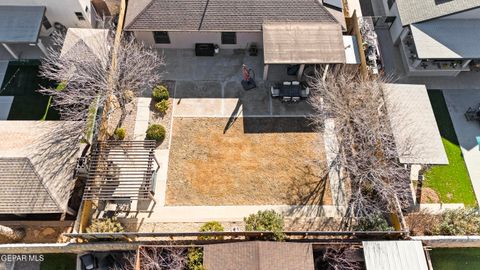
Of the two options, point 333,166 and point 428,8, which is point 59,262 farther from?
point 428,8

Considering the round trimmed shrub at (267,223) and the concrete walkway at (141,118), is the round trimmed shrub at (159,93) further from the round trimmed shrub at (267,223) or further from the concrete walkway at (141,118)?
the round trimmed shrub at (267,223)

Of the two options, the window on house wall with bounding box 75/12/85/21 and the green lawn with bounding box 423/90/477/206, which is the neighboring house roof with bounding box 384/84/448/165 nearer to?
the green lawn with bounding box 423/90/477/206

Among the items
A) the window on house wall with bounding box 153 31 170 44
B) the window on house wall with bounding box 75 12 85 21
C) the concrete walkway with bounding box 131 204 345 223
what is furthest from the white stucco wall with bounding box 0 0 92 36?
the concrete walkway with bounding box 131 204 345 223

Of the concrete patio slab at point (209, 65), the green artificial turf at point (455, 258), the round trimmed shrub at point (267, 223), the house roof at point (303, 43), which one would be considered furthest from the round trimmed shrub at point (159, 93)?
the green artificial turf at point (455, 258)

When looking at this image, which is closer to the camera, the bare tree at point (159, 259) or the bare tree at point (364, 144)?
the bare tree at point (159, 259)

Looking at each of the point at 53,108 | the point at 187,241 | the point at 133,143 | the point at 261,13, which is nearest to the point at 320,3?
the point at 261,13

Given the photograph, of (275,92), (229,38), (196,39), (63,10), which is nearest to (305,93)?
(275,92)
